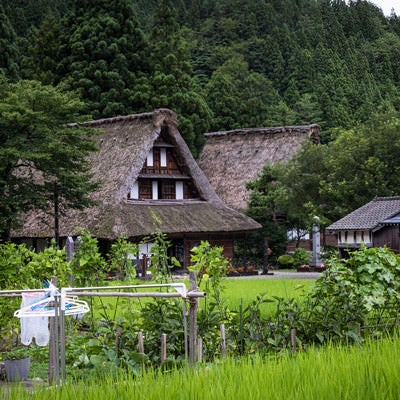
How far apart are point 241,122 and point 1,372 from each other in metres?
38.4

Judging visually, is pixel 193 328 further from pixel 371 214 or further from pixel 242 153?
pixel 242 153

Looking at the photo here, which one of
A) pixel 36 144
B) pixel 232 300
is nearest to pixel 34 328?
pixel 232 300

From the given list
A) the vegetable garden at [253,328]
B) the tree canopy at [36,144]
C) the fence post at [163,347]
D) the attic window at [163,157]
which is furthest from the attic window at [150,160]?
the fence post at [163,347]

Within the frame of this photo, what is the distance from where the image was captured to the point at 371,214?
88.6ft

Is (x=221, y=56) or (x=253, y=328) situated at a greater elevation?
(x=221, y=56)

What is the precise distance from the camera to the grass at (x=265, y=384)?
15.2ft

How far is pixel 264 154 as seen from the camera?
40.2 m

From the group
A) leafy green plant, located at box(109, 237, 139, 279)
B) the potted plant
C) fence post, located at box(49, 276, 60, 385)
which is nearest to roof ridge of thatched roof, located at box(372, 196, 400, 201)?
leafy green plant, located at box(109, 237, 139, 279)

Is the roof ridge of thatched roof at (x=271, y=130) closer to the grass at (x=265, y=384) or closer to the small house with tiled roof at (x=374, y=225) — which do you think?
the small house with tiled roof at (x=374, y=225)

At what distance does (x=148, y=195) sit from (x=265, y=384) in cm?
2822

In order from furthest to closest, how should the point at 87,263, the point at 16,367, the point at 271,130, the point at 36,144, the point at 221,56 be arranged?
the point at 221,56, the point at 271,130, the point at 36,144, the point at 87,263, the point at 16,367

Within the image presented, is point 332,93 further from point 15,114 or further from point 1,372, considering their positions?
point 1,372

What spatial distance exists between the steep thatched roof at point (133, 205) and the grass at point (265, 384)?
2294 centimetres

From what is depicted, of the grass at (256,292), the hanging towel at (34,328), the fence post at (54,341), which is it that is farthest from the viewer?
the grass at (256,292)
